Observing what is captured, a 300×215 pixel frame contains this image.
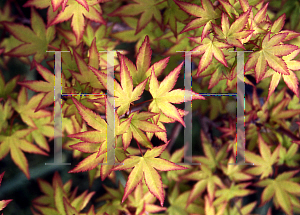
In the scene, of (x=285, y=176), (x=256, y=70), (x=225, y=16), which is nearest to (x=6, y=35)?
(x=225, y=16)

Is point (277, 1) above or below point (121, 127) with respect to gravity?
above

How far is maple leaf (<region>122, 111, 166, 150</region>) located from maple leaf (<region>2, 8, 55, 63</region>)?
57cm

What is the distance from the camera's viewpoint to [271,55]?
74cm

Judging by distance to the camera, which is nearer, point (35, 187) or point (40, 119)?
point (40, 119)

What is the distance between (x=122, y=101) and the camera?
74 cm

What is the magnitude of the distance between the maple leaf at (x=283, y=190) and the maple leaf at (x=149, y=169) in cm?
69

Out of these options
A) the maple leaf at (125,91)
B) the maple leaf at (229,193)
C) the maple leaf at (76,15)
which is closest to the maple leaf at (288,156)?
the maple leaf at (229,193)

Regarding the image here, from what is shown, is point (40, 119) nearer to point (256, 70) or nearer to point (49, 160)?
point (49, 160)

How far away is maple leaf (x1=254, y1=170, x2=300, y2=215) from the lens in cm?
115

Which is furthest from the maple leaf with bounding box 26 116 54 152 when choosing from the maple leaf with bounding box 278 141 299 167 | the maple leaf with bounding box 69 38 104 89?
the maple leaf with bounding box 278 141 299 167

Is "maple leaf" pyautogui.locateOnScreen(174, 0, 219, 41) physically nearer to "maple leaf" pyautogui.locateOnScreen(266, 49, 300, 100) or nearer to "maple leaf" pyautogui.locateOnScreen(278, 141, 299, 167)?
"maple leaf" pyautogui.locateOnScreen(266, 49, 300, 100)

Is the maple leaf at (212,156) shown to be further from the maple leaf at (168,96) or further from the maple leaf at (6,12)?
the maple leaf at (6,12)

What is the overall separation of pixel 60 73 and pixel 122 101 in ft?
0.91

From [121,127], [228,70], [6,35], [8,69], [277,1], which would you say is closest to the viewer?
[121,127]
